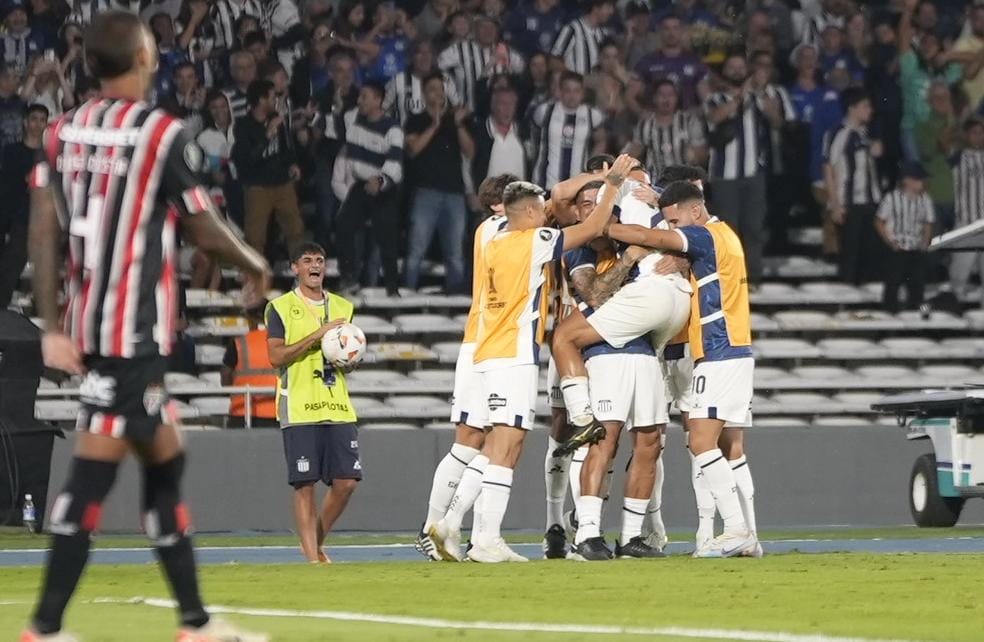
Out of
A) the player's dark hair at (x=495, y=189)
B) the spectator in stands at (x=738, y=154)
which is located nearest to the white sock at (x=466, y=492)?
the player's dark hair at (x=495, y=189)

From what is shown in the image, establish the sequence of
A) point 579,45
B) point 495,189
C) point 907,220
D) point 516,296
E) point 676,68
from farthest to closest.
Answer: point 907,220, point 579,45, point 676,68, point 495,189, point 516,296

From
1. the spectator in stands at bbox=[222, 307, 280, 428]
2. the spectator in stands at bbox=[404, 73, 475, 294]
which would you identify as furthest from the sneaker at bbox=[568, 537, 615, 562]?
the spectator in stands at bbox=[404, 73, 475, 294]

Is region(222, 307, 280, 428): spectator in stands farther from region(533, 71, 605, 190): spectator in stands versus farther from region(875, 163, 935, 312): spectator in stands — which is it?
region(875, 163, 935, 312): spectator in stands

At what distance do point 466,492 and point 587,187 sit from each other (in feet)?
6.63

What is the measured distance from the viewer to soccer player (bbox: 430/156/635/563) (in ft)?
39.5

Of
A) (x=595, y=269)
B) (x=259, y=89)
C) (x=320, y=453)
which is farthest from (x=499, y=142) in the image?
(x=320, y=453)

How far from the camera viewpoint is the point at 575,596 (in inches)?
365

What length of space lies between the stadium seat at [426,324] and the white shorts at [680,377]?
7779 millimetres

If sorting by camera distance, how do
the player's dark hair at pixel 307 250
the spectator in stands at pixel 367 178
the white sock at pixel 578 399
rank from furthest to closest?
the spectator in stands at pixel 367 178, the player's dark hair at pixel 307 250, the white sock at pixel 578 399

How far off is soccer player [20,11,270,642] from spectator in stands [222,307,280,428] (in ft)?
31.9

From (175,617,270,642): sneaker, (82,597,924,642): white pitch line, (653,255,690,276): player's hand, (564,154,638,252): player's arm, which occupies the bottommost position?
(82,597,924,642): white pitch line

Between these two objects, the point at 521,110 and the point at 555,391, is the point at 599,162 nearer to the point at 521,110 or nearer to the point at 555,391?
the point at 555,391

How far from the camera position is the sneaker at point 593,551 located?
1206cm

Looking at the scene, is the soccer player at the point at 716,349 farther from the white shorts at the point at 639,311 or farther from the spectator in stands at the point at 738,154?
the spectator in stands at the point at 738,154
